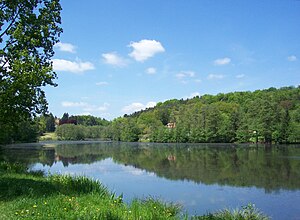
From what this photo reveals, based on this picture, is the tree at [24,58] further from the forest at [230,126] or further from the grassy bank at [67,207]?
the forest at [230,126]

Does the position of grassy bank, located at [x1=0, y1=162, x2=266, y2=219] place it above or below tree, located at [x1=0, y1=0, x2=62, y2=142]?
below

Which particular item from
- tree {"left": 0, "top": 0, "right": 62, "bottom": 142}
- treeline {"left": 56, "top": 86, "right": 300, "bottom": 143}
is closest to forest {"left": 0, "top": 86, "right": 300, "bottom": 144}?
treeline {"left": 56, "top": 86, "right": 300, "bottom": 143}

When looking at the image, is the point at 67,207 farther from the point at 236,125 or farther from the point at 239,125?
the point at 236,125

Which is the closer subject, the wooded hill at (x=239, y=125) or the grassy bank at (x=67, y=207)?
the grassy bank at (x=67, y=207)

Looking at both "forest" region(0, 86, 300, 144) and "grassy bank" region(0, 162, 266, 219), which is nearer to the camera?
"grassy bank" region(0, 162, 266, 219)

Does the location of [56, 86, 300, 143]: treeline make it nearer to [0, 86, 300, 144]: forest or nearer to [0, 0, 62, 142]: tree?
[0, 86, 300, 144]: forest

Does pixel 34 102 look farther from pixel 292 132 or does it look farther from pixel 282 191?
pixel 292 132

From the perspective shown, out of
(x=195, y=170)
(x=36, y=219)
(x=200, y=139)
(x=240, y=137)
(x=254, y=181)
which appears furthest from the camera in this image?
(x=200, y=139)

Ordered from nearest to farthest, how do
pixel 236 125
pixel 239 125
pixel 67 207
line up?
pixel 67 207
pixel 239 125
pixel 236 125

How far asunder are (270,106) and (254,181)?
64.5m

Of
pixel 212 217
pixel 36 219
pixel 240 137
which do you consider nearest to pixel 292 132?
pixel 240 137

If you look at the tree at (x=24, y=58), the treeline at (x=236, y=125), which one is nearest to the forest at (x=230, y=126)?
the treeline at (x=236, y=125)

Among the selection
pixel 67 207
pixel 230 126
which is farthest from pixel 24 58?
pixel 230 126

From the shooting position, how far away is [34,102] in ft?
46.2
